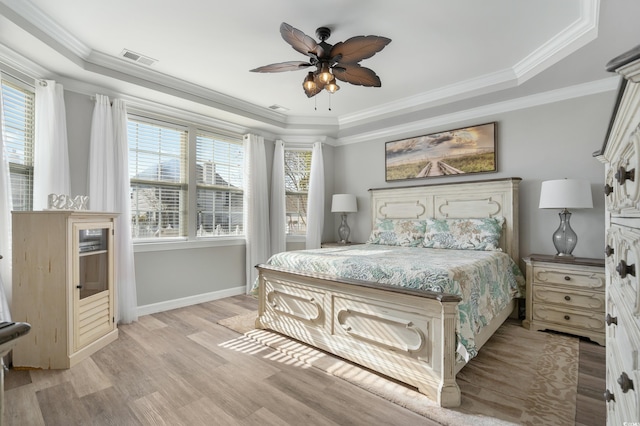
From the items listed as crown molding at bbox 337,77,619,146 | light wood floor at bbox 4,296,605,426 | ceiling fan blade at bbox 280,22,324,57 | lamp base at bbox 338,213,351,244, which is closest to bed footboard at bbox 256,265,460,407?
light wood floor at bbox 4,296,605,426

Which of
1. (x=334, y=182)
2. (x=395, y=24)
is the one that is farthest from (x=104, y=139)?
(x=334, y=182)

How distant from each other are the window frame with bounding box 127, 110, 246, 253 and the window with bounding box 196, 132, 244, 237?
8 cm

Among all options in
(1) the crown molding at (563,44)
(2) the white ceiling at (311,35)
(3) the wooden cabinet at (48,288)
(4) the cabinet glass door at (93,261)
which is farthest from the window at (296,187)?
(1) the crown molding at (563,44)

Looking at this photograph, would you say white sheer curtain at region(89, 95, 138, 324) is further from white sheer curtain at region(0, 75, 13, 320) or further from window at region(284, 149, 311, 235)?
window at region(284, 149, 311, 235)

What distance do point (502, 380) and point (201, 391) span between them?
2.12 m

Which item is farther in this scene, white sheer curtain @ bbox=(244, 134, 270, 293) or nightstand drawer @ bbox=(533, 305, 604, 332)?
white sheer curtain @ bbox=(244, 134, 270, 293)

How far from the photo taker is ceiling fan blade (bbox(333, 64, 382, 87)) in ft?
8.30

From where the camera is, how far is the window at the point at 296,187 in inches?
210

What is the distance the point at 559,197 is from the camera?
3100 millimetres

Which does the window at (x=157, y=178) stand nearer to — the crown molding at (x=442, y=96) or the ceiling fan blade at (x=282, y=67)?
the ceiling fan blade at (x=282, y=67)

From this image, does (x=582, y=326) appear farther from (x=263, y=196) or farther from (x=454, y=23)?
(x=263, y=196)

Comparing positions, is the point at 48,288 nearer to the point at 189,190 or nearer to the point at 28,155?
the point at 28,155

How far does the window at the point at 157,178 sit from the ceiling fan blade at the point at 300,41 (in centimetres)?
250

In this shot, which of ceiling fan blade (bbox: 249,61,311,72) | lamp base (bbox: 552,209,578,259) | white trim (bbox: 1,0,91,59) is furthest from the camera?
lamp base (bbox: 552,209,578,259)
